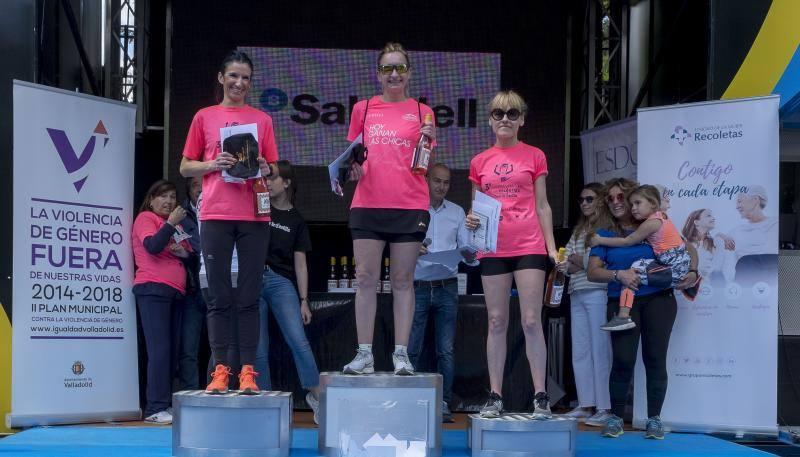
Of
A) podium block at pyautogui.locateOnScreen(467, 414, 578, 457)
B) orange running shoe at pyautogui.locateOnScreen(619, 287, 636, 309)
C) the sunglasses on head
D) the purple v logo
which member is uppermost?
the sunglasses on head

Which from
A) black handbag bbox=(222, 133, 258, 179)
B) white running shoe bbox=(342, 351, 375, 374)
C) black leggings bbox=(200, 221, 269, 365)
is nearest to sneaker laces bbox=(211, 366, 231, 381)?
black leggings bbox=(200, 221, 269, 365)

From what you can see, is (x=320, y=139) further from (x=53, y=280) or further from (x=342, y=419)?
(x=342, y=419)

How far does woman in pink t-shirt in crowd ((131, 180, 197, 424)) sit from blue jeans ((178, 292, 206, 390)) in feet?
0.46

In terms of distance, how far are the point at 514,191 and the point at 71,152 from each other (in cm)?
287

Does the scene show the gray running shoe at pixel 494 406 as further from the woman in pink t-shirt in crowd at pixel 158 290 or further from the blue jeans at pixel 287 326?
the woman in pink t-shirt in crowd at pixel 158 290

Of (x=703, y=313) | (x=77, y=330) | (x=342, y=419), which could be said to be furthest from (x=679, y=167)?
(x=77, y=330)

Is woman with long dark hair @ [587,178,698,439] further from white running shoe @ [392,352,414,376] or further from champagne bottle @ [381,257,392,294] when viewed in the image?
champagne bottle @ [381,257,392,294]

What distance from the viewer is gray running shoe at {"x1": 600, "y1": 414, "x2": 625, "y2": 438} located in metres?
5.40

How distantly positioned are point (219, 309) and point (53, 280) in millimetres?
1973

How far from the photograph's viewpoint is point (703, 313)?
19.3 ft

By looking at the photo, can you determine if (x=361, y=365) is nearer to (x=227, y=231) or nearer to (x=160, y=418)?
(x=227, y=231)

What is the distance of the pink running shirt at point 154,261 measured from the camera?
20.3 ft

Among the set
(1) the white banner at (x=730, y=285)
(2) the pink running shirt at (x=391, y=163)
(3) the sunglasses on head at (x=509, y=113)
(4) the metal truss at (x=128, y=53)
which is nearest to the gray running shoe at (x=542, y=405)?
(2) the pink running shirt at (x=391, y=163)

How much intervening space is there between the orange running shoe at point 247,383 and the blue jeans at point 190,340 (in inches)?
82.6
